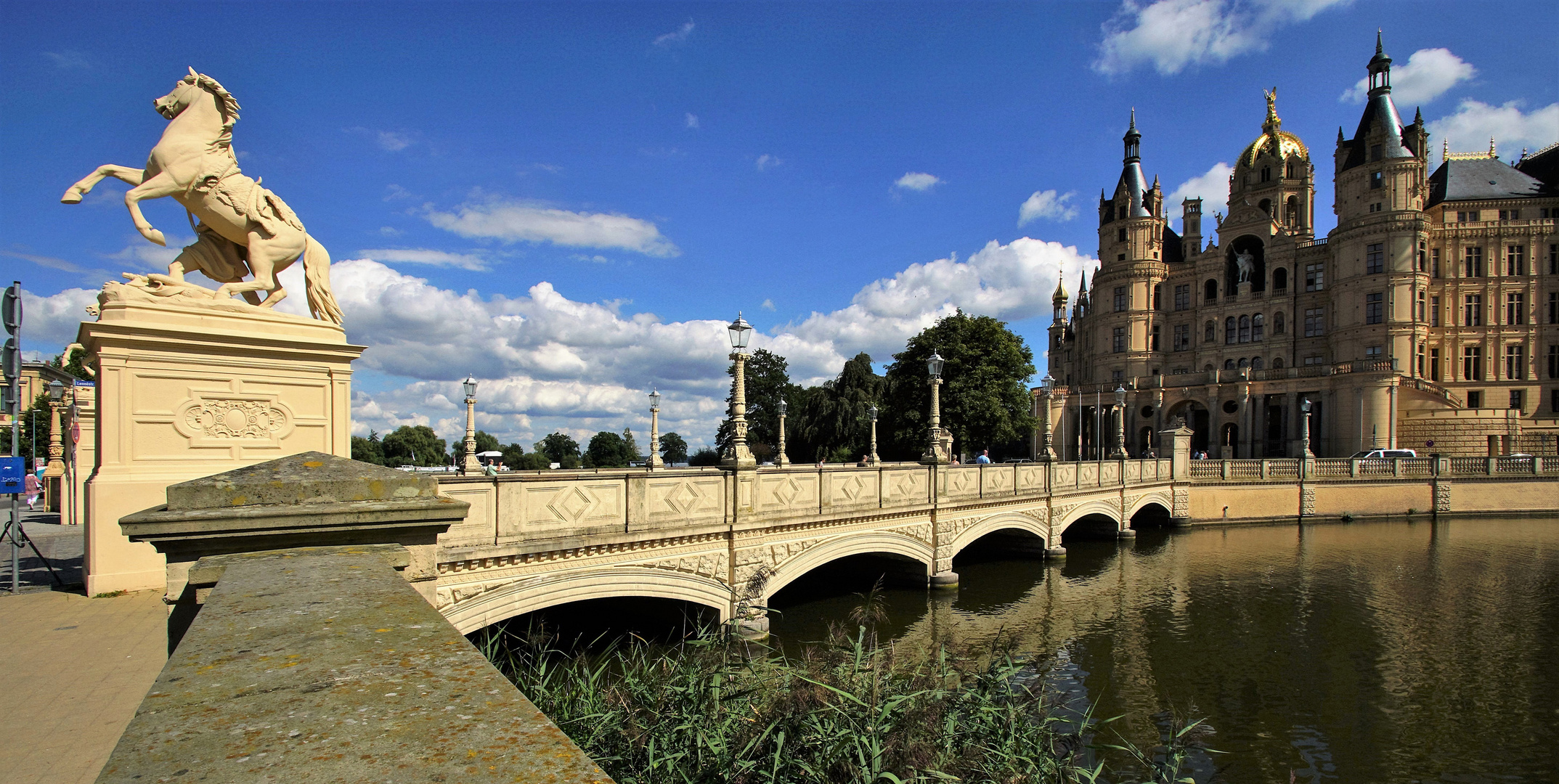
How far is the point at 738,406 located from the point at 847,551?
4.50 metres

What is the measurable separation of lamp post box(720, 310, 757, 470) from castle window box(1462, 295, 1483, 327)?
2452 inches

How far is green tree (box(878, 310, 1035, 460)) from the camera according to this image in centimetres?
4494

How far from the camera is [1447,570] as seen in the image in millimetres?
22859

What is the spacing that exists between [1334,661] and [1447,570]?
13.8m

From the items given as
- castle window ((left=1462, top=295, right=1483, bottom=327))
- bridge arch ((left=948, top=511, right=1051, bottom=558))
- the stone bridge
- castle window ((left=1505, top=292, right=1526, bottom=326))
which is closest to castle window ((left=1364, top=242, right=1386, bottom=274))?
castle window ((left=1462, top=295, right=1483, bottom=327))

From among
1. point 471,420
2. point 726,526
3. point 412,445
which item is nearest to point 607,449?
point 412,445

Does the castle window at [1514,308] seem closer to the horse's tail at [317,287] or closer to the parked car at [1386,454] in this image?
the parked car at [1386,454]

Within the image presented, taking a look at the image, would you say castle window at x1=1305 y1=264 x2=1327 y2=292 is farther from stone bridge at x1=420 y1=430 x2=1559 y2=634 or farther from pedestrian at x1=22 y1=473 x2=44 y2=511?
pedestrian at x1=22 y1=473 x2=44 y2=511

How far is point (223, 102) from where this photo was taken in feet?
31.3

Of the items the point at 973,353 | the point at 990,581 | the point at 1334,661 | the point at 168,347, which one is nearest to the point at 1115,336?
the point at 973,353

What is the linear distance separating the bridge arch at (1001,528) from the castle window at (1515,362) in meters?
49.4


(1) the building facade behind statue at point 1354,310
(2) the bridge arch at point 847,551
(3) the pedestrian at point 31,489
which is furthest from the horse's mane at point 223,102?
(1) the building facade behind statue at point 1354,310

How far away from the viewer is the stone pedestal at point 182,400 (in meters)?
8.55

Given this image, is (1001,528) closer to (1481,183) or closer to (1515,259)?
(1515,259)
